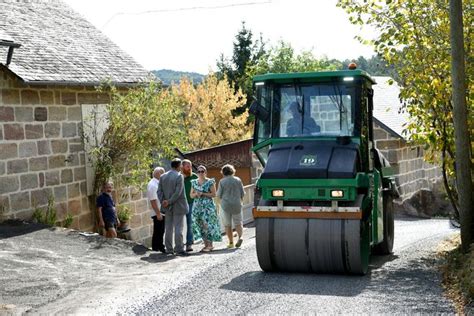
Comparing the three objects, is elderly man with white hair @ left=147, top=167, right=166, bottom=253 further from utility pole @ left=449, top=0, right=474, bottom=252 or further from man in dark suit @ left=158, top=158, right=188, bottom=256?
utility pole @ left=449, top=0, right=474, bottom=252

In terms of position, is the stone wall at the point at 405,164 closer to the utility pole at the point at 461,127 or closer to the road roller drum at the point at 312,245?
the utility pole at the point at 461,127

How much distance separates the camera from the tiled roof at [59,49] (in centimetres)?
1412

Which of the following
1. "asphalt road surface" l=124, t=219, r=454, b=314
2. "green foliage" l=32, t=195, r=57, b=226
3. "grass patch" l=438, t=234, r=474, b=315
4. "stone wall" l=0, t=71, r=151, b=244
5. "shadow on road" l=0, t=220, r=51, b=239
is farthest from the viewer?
"green foliage" l=32, t=195, r=57, b=226

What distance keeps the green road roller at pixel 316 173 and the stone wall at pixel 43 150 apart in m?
4.63

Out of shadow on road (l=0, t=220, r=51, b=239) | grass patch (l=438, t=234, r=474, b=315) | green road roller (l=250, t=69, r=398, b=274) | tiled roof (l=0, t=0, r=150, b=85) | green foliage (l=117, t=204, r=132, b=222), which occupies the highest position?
tiled roof (l=0, t=0, r=150, b=85)

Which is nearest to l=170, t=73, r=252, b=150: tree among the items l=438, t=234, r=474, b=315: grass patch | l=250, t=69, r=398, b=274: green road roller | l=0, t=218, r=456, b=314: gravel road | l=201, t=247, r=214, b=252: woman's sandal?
l=201, t=247, r=214, b=252: woman's sandal

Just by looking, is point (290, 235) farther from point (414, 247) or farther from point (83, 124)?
point (83, 124)

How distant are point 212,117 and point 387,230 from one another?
116 ft

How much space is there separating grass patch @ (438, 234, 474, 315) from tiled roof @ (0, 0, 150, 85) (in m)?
7.53

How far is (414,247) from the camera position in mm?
13695

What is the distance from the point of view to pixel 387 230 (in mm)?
12750

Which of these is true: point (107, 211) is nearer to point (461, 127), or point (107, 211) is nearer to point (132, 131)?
point (132, 131)

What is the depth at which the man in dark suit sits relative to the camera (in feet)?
42.4

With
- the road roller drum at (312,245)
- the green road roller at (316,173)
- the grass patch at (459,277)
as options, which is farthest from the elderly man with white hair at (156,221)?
the grass patch at (459,277)
